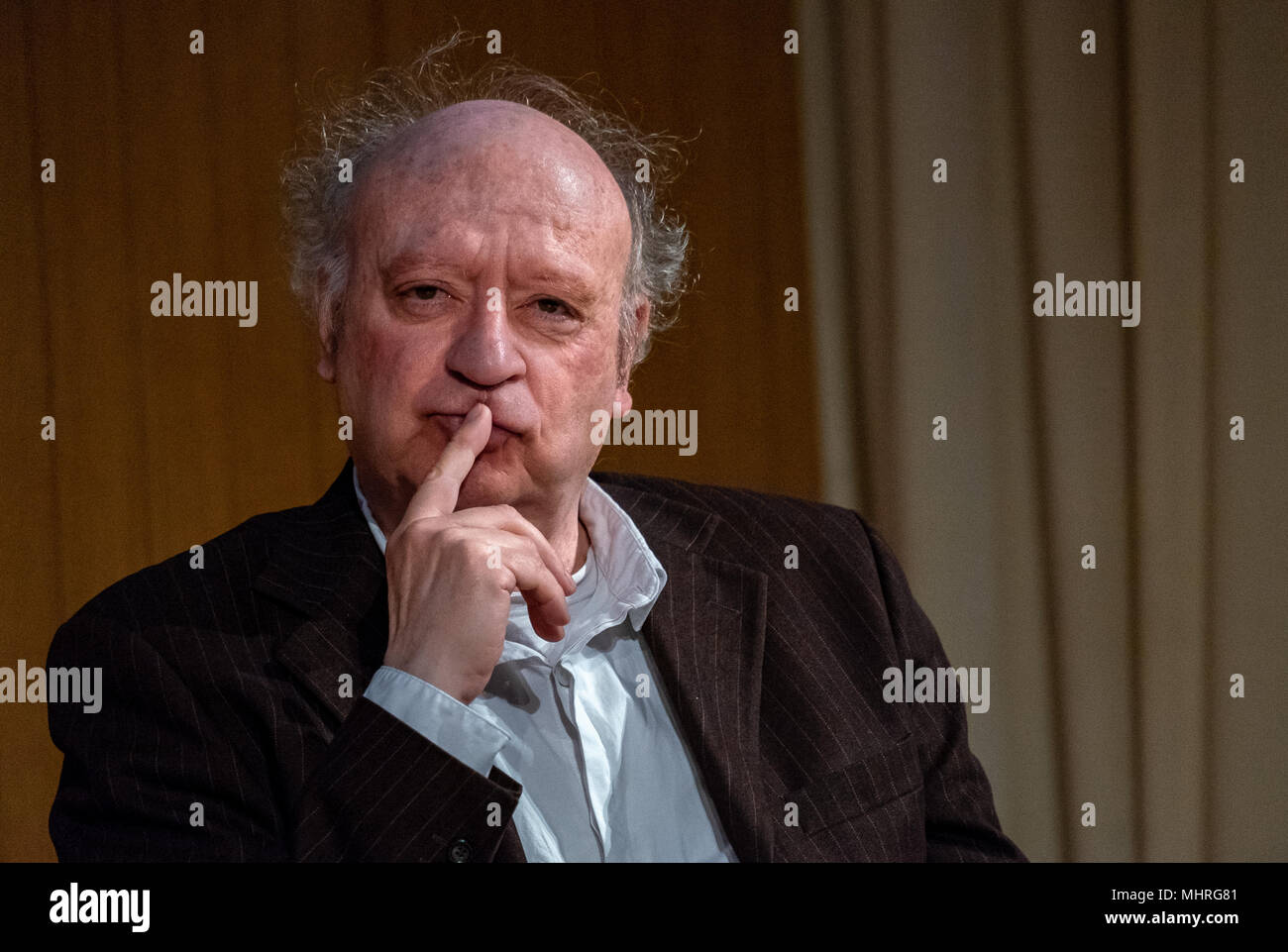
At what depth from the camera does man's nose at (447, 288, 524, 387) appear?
5.27ft

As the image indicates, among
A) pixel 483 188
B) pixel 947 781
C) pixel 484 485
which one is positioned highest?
pixel 483 188

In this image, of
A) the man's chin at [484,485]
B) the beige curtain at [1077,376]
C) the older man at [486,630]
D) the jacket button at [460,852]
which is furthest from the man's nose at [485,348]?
the beige curtain at [1077,376]

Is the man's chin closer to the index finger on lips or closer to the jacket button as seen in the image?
the index finger on lips

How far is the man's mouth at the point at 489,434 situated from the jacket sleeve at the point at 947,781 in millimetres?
690

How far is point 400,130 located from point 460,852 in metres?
1.00

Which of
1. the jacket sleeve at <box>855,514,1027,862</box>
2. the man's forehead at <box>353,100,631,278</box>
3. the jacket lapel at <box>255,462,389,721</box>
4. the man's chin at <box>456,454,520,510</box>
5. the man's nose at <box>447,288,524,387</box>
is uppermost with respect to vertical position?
the man's forehead at <box>353,100,631,278</box>

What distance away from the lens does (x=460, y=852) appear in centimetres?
140

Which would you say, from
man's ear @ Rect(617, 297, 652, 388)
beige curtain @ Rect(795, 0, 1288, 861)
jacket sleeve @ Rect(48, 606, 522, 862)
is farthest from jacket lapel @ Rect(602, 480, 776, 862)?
beige curtain @ Rect(795, 0, 1288, 861)

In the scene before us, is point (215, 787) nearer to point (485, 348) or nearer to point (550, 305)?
point (485, 348)

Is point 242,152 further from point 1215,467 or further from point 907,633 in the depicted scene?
point 1215,467

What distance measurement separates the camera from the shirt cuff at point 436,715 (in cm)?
139

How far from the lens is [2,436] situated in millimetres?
2328

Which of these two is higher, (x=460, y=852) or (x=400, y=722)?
(x=400, y=722)

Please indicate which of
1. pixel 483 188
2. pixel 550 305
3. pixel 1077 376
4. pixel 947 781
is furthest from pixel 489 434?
pixel 1077 376
